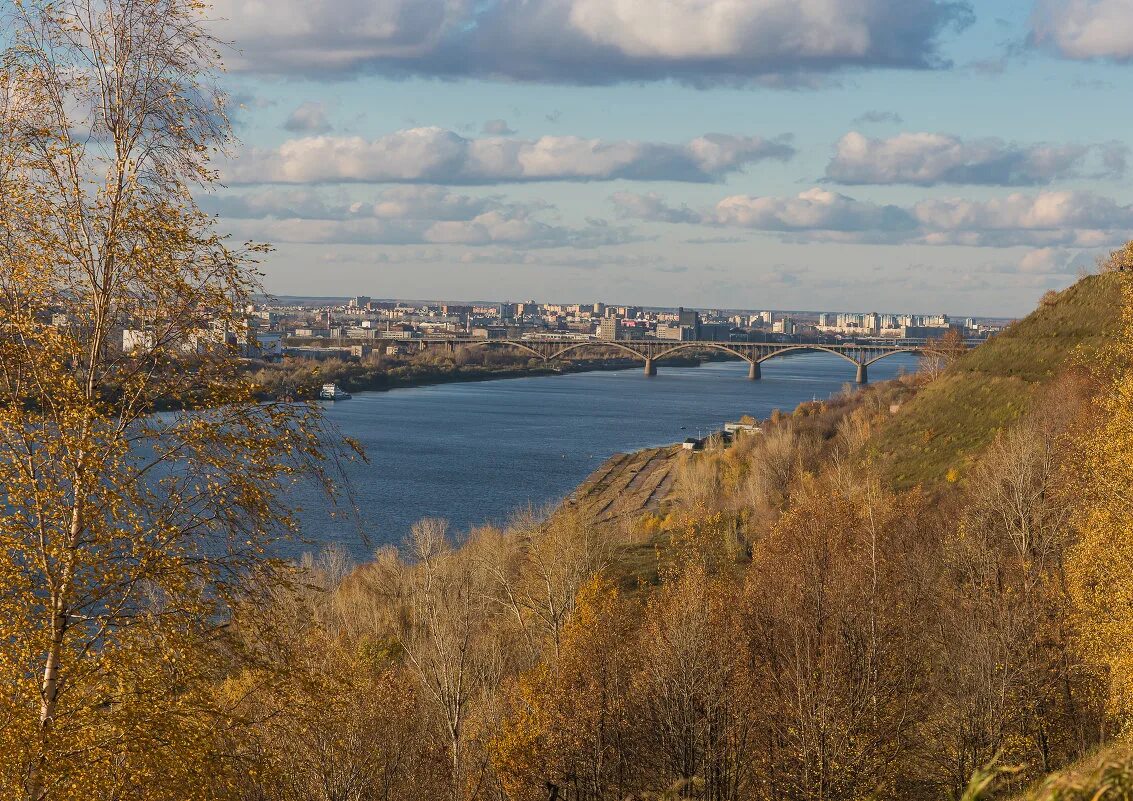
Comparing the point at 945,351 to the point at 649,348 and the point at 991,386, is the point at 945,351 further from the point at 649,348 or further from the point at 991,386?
the point at 649,348

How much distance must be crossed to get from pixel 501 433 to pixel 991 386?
89.6 ft

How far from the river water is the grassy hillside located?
460 inches

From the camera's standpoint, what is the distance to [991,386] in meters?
34.1

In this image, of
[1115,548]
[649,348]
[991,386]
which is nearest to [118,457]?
[1115,548]

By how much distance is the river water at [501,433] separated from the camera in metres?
34.6

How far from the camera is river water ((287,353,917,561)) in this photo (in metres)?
34.6

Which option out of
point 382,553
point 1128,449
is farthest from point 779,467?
point 1128,449

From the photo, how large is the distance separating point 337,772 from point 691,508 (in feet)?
81.4

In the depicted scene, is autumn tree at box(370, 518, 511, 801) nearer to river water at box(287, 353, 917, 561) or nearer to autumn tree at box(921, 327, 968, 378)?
river water at box(287, 353, 917, 561)

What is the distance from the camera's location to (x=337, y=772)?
9.19 metres

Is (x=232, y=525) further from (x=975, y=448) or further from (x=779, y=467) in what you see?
(x=779, y=467)

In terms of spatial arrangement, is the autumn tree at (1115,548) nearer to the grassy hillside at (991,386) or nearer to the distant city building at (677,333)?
the grassy hillside at (991,386)

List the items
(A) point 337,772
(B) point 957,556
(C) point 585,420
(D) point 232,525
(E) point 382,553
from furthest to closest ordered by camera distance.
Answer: (C) point 585,420
(E) point 382,553
(B) point 957,556
(A) point 337,772
(D) point 232,525

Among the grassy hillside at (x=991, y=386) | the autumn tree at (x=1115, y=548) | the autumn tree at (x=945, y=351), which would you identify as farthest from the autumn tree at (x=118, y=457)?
the autumn tree at (x=945, y=351)
